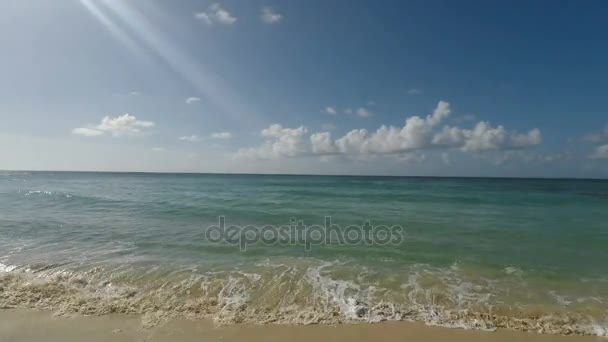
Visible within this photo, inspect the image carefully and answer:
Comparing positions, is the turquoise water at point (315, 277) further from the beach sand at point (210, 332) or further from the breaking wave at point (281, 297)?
the beach sand at point (210, 332)

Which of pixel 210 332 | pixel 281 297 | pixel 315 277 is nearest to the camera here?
pixel 210 332

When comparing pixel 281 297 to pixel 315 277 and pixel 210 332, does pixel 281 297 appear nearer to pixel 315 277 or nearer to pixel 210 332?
pixel 315 277

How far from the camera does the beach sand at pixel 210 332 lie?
18.5ft

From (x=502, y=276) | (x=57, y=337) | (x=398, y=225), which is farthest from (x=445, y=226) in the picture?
(x=57, y=337)

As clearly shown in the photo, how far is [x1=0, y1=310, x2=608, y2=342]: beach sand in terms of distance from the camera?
5629 millimetres

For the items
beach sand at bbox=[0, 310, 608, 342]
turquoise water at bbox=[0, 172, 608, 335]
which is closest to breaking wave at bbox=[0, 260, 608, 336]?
turquoise water at bbox=[0, 172, 608, 335]

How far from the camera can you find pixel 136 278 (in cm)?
→ 870

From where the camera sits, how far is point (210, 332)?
586 centimetres

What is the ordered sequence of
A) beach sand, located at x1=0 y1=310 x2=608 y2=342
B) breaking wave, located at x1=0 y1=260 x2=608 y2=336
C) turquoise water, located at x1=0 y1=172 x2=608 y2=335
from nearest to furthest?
beach sand, located at x1=0 y1=310 x2=608 y2=342
breaking wave, located at x1=0 y1=260 x2=608 y2=336
turquoise water, located at x1=0 y1=172 x2=608 y2=335

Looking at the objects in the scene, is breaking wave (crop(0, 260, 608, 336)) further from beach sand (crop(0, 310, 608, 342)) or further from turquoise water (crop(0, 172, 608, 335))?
beach sand (crop(0, 310, 608, 342))

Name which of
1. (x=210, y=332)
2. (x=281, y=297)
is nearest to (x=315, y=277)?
(x=281, y=297)

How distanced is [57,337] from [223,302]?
3.20 m

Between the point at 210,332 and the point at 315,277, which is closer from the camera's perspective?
the point at 210,332

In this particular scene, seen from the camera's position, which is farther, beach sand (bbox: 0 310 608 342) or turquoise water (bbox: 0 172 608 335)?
turquoise water (bbox: 0 172 608 335)
